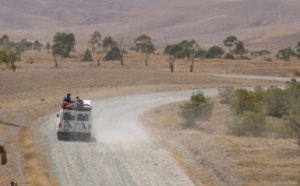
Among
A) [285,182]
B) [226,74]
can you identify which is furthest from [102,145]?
[226,74]

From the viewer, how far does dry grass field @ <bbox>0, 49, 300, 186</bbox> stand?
21922mm

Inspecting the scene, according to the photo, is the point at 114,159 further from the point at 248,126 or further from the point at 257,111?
the point at 257,111

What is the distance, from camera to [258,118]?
3036 cm

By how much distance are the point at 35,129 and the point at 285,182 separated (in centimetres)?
1838

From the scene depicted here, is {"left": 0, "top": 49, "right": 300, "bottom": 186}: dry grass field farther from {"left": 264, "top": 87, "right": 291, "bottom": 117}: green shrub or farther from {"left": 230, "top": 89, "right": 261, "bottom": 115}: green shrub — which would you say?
{"left": 264, "top": 87, "right": 291, "bottom": 117}: green shrub

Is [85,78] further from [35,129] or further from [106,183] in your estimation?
[106,183]

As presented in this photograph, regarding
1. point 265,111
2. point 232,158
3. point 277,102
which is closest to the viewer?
point 232,158

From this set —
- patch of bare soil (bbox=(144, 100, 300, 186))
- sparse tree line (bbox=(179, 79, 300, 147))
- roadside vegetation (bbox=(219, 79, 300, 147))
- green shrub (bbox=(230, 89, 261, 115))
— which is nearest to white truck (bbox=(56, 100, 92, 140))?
patch of bare soil (bbox=(144, 100, 300, 186))

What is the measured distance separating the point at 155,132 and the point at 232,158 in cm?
969

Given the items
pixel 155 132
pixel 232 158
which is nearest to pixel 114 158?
pixel 232 158

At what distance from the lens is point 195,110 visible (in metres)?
35.2

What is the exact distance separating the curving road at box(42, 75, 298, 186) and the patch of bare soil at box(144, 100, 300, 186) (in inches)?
33.2

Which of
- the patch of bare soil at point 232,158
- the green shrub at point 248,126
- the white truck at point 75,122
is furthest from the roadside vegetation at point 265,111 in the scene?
the white truck at point 75,122

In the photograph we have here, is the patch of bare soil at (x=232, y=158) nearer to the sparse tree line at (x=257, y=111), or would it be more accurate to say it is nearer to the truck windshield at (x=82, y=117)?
the sparse tree line at (x=257, y=111)
